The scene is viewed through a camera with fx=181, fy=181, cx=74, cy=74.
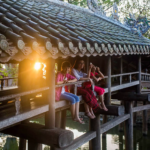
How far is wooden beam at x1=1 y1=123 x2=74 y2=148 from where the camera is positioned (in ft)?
9.77

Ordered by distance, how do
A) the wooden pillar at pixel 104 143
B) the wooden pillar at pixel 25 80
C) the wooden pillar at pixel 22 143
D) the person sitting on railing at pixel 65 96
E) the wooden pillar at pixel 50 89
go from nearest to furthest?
1. the wooden pillar at pixel 50 89
2. the wooden pillar at pixel 25 80
3. the person sitting on railing at pixel 65 96
4. the wooden pillar at pixel 22 143
5. the wooden pillar at pixel 104 143

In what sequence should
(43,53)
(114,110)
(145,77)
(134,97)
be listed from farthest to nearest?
(145,77)
(134,97)
(114,110)
(43,53)

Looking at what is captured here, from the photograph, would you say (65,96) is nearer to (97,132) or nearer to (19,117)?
(19,117)

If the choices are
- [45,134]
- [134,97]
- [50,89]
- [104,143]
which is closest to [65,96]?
[50,89]

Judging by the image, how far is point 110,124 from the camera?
210 inches

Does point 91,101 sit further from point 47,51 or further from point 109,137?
point 109,137

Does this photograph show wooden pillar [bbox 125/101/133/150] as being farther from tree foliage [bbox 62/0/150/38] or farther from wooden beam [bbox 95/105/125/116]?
tree foliage [bbox 62/0/150/38]

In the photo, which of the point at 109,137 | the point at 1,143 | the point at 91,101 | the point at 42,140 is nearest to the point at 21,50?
the point at 42,140

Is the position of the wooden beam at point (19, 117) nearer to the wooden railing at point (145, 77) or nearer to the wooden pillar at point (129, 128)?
the wooden pillar at point (129, 128)

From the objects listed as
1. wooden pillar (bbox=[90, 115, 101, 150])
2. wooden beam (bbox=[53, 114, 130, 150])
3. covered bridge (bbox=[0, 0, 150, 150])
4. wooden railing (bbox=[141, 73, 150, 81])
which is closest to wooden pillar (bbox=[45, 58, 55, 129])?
covered bridge (bbox=[0, 0, 150, 150])

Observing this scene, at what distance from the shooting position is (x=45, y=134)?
3.15 m

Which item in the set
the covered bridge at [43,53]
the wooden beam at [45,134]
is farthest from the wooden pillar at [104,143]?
the wooden beam at [45,134]

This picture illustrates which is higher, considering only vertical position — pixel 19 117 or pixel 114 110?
pixel 19 117

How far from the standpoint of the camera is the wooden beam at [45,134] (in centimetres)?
298
